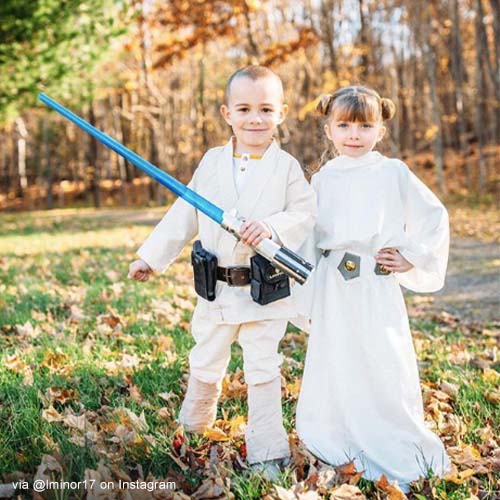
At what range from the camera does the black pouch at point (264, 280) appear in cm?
268

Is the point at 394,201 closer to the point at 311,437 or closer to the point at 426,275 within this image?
the point at 426,275

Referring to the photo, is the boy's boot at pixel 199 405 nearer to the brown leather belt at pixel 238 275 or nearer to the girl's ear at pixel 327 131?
the brown leather belt at pixel 238 275

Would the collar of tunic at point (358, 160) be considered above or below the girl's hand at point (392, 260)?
above

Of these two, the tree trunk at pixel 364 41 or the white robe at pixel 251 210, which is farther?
the tree trunk at pixel 364 41

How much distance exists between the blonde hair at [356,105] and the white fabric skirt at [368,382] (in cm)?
62

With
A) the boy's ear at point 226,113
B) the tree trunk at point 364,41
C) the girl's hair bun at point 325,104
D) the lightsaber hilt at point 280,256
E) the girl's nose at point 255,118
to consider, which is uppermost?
the tree trunk at point 364,41

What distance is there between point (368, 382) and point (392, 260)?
0.55 metres

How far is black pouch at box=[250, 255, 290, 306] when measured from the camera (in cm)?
268

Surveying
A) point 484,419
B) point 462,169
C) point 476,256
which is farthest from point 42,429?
point 462,169

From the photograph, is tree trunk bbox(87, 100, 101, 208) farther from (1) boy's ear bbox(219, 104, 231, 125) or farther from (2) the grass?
(1) boy's ear bbox(219, 104, 231, 125)

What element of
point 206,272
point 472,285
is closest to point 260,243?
point 206,272

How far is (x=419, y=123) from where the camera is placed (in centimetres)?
3319

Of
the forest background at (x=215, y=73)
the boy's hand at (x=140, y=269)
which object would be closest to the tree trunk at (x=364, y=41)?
the forest background at (x=215, y=73)

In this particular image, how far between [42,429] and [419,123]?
32529 mm
